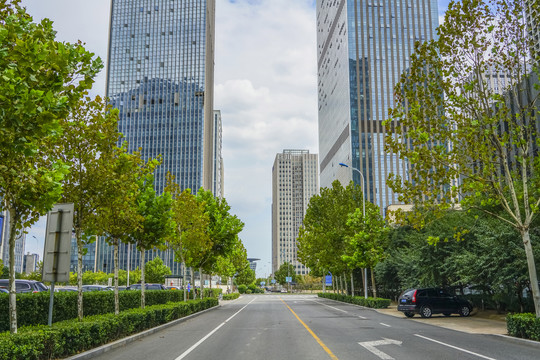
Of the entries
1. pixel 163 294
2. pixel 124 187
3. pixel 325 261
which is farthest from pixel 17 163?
pixel 325 261

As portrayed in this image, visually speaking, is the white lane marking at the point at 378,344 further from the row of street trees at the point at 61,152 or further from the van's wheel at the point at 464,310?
the van's wheel at the point at 464,310

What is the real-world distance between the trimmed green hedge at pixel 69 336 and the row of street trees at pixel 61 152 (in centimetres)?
74

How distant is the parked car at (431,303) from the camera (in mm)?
24172

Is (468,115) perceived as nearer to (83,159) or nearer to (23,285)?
(83,159)

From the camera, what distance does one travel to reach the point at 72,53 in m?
8.04

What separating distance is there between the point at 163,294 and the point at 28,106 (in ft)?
74.7

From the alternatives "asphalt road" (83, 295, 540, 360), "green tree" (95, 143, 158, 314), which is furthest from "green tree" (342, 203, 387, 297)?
"green tree" (95, 143, 158, 314)

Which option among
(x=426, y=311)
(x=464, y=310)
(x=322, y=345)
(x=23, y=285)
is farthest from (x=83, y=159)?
(x=464, y=310)

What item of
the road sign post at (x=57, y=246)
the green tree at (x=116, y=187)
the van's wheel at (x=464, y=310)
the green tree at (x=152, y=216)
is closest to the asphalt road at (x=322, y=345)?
the road sign post at (x=57, y=246)

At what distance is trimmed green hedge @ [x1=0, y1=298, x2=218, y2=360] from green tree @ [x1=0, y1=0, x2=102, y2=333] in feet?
Answer: 2.53

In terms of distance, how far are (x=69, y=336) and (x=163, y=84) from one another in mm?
137529

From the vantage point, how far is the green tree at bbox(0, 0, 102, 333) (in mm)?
6668

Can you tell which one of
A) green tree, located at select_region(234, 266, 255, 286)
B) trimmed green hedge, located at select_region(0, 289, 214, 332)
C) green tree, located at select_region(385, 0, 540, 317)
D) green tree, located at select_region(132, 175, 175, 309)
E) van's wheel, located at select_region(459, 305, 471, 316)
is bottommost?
green tree, located at select_region(234, 266, 255, 286)

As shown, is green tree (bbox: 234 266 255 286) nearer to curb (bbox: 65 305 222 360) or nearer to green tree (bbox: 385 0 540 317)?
curb (bbox: 65 305 222 360)
